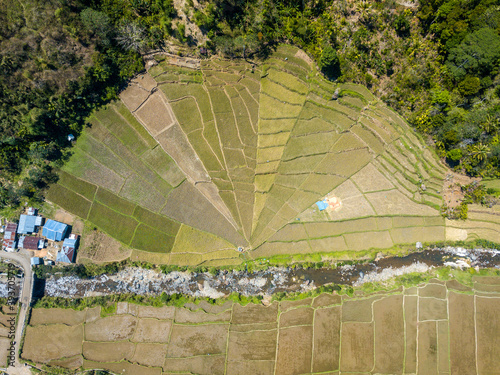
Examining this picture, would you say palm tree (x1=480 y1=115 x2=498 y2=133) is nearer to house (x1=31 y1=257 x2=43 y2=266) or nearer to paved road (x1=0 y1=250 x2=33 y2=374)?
house (x1=31 y1=257 x2=43 y2=266)

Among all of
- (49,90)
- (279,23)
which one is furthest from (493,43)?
(49,90)

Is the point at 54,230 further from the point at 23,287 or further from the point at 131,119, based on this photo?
the point at 131,119

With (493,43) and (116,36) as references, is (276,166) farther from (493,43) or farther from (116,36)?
(493,43)

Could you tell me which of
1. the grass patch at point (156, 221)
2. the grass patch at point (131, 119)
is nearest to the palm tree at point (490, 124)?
the grass patch at point (156, 221)

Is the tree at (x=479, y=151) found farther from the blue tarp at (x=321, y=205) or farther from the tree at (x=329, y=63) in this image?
the blue tarp at (x=321, y=205)

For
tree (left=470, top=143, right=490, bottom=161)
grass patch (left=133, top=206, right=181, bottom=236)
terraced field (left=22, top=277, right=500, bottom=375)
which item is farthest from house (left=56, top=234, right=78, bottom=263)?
tree (left=470, top=143, right=490, bottom=161)
